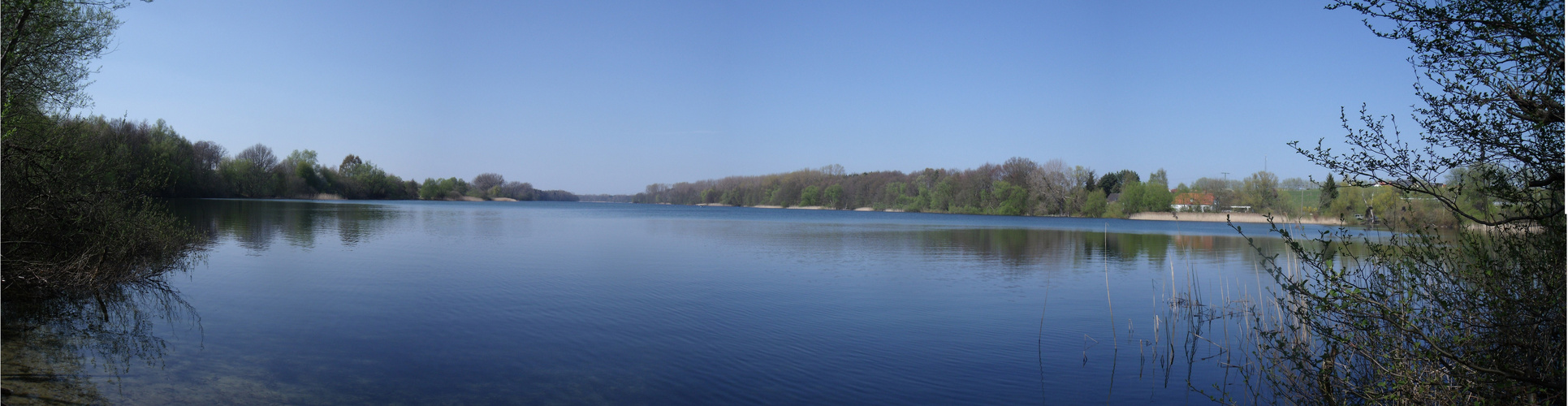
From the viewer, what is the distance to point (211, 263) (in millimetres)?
14672

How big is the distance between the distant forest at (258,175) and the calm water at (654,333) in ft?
57.8

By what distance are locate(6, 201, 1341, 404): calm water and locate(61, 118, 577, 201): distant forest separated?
1763 centimetres

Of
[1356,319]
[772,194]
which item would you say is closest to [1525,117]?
[1356,319]

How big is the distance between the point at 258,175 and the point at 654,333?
8658 cm

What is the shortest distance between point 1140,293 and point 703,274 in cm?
828

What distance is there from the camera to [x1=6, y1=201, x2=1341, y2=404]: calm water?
20.9 feet

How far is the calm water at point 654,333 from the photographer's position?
6367 millimetres

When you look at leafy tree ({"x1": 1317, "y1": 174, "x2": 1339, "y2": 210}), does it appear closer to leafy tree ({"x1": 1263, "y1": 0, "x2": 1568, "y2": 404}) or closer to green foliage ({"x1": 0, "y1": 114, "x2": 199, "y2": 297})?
leafy tree ({"x1": 1263, "y1": 0, "x2": 1568, "y2": 404})

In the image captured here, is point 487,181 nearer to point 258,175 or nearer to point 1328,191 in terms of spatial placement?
point 258,175

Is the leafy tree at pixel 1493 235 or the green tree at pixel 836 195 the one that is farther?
the green tree at pixel 836 195

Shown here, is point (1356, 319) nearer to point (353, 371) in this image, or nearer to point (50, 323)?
point (353, 371)

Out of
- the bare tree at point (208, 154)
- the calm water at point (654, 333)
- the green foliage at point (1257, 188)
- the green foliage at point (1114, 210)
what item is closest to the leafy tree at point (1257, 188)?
the green foliage at point (1257, 188)

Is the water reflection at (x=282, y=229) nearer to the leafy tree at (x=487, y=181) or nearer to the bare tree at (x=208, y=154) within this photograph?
the bare tree at (x=208, y=154)

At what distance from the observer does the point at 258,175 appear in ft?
251
